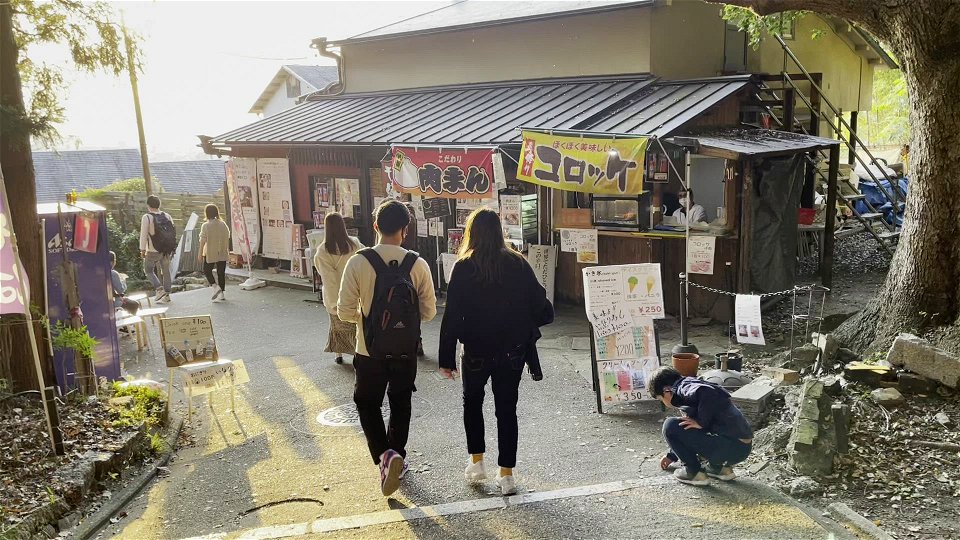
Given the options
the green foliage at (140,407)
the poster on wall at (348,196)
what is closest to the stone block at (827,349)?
the green foliage at (140,407)

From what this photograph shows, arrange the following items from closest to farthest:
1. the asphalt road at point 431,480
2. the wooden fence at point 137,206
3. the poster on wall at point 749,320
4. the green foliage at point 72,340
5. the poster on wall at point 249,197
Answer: the asphalt road at point 431,480 < the green foliage at point 72,340 < the poster on wall at point 749,320 < the poster on wall at point 249,197 < the wooden fence at point 137,206

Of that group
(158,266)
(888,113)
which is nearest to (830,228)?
(158,266)

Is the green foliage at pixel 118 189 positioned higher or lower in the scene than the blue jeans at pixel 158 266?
higher

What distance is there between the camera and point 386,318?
5.35m

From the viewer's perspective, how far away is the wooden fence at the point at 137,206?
21344 mm

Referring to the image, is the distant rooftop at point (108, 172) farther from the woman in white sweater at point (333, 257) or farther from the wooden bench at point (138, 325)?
the woman in white sweater at point (333, 257)

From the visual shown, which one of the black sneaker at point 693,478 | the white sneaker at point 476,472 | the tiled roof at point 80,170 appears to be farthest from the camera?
the tiled roof at point 80,170

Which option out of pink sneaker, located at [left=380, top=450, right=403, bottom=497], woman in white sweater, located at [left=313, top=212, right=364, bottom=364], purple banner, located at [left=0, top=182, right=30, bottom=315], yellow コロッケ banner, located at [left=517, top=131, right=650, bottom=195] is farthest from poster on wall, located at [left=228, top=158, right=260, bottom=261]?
pink sneaker, located at [left=380, top=450, right=403, bottom=497]

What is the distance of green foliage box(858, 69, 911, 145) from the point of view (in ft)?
110

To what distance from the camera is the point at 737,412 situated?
5578mm

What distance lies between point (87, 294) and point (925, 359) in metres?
8.47

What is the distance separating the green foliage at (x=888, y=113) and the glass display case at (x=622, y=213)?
20842 mm

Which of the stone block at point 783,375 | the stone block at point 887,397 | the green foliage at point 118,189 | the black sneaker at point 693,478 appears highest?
the green foliage at point 118,189

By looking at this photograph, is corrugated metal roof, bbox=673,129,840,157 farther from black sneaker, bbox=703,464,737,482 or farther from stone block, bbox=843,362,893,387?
black sneaker, bbox=703,464,737,482
